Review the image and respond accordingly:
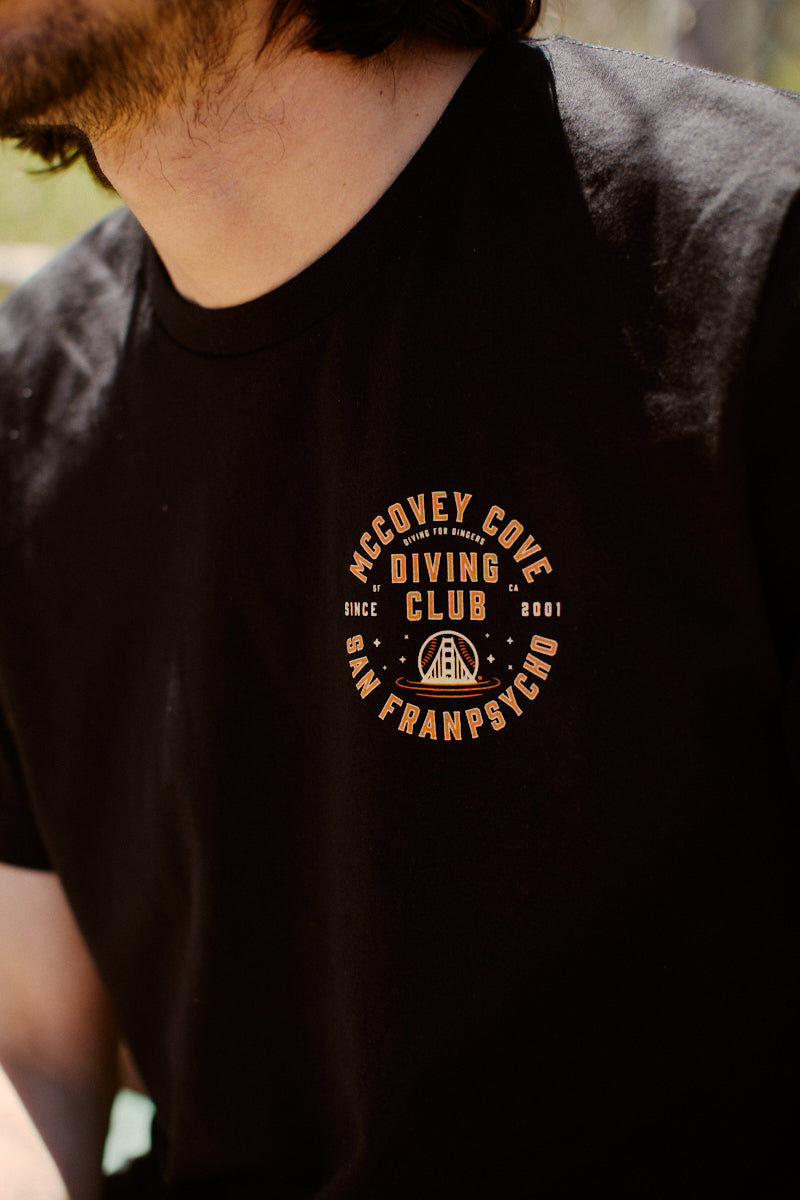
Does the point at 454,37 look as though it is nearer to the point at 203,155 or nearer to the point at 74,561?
the point at 203,155

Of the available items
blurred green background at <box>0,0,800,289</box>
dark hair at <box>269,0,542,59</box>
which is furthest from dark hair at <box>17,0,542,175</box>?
blurred green background at <box>0,0,800,289</box>

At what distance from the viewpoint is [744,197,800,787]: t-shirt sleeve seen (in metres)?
0.69

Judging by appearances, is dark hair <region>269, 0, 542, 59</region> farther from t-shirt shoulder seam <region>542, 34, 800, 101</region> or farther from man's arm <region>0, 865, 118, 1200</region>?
man's arm <region>0, 865, 118, 1200</region>

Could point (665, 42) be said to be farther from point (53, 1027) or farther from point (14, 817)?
point (53, 1027)

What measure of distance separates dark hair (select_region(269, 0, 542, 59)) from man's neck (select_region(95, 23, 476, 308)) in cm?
1

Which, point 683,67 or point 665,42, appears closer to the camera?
point 683,67

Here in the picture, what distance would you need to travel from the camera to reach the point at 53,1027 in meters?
1.08

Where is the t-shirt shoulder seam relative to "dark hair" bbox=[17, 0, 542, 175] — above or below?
below

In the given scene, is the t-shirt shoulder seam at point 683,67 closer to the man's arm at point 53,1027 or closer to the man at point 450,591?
the man at point 450,591

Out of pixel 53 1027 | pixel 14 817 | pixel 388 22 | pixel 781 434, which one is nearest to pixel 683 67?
pixel 388 22

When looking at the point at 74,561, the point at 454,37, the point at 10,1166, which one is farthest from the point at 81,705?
the point at 454,37

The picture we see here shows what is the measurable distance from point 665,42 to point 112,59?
1.86m

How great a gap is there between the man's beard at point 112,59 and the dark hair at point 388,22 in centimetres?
5

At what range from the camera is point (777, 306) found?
69 centimetres
